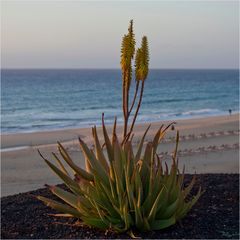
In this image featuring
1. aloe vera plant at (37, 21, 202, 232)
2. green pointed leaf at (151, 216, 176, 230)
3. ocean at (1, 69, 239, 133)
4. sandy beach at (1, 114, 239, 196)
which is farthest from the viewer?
ocean at (1, 69, 239, 133)

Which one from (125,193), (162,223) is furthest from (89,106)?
(125,193)

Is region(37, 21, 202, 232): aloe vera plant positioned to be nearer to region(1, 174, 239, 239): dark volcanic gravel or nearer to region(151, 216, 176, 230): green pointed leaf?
region(151, 216, 176, 230): green pointed leaf

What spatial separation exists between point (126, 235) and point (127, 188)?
1.71 ft

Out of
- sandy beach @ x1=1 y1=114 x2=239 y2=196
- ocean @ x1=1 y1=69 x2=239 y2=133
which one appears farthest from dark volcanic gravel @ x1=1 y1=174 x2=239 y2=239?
ocean @ x1=1 y1=69 x2=239 y2=133

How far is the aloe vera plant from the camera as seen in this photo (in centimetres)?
487

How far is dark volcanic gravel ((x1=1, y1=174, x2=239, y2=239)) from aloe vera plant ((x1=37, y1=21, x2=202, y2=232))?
4.5 inches

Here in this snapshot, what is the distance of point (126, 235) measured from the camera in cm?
503

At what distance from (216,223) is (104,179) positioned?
1.35 metres

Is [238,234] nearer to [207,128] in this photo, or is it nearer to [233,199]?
[233,199]

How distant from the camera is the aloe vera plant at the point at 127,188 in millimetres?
4871

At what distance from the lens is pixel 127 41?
4828 millimetres

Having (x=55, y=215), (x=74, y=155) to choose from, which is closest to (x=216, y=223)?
(x=55, y=215)

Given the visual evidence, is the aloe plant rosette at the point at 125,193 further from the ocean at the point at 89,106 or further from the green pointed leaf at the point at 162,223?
the ocean at the point at 89,106

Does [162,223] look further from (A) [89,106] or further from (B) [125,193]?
(A) [89,106]
